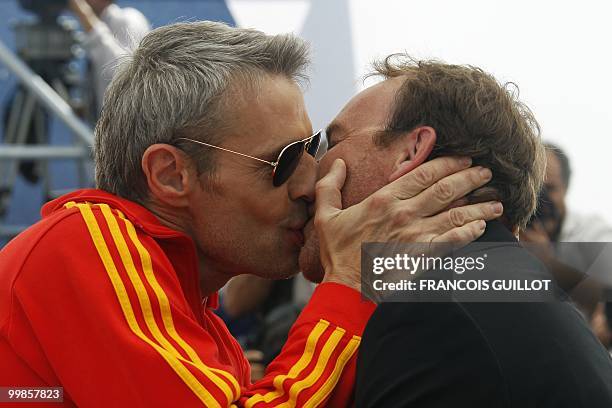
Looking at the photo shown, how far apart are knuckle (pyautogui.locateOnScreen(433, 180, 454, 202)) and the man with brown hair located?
0.01 meters

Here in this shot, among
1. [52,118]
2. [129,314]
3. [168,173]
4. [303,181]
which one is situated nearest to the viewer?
[129,314]

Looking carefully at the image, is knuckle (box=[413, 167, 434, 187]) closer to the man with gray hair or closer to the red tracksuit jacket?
the man with gray hair

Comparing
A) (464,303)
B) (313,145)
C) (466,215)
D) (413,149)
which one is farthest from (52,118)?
(464,303)

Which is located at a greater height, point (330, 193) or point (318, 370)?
point (330, 193)

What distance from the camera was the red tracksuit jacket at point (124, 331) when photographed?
2096 millimetres

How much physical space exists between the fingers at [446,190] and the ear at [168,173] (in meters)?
0.62

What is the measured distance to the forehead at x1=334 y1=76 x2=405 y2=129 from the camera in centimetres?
259

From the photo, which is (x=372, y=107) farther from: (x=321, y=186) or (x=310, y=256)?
(x=310, y=256)

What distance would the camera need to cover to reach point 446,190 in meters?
2.39

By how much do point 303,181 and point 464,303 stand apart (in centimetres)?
73

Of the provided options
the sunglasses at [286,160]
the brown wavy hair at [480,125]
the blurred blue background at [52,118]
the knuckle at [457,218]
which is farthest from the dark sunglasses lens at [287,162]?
the blurred blue background at [52,118]

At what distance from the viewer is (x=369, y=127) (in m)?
2.60

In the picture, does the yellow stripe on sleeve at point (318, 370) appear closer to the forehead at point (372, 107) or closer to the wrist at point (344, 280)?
the wrist at point (344, 280)

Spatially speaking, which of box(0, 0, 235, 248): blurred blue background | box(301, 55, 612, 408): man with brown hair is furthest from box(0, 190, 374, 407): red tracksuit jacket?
box(0, 0, 235, 248): blurred blue background
